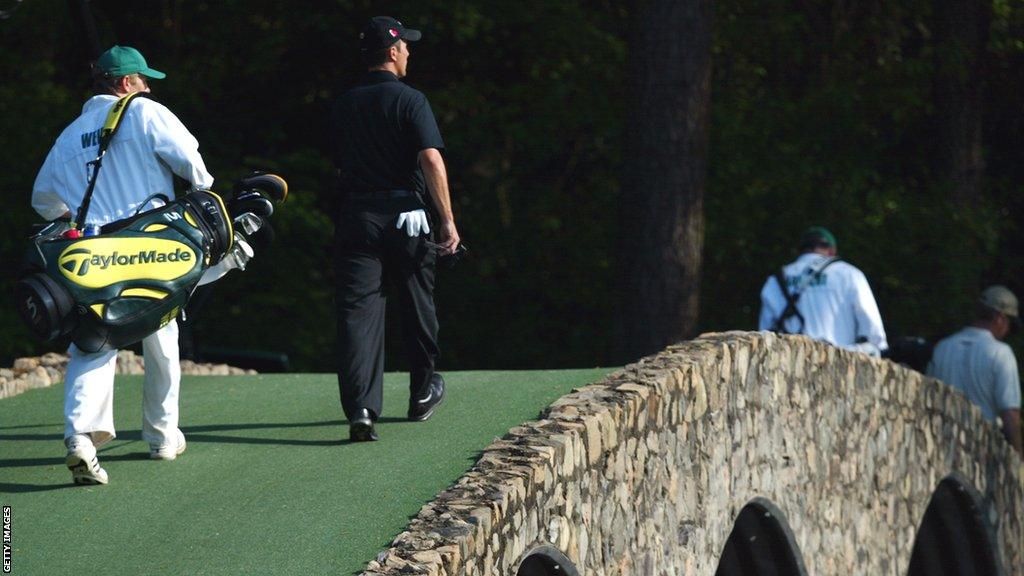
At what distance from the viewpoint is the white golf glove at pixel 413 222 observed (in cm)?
709

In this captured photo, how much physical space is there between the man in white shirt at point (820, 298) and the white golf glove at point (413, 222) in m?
3.62

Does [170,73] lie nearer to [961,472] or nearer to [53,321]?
[961,472]

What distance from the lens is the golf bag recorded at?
5.92 metres

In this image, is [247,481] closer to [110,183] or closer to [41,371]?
[110,183]

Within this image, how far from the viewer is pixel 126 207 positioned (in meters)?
6.44

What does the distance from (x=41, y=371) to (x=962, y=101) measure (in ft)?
41.1

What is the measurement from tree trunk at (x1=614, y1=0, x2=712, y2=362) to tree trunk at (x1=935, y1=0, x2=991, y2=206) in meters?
5.24

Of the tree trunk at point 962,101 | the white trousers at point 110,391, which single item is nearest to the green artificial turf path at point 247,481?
the white trousers at point 110,391

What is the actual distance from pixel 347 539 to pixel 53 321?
134 centimetres

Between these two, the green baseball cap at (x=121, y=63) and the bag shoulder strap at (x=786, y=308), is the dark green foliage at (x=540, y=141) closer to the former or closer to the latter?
A: the bag shoulder strap at (x=786, y=308)

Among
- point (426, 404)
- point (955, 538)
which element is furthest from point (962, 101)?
point (426, 404)

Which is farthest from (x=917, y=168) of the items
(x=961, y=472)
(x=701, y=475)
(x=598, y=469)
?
(x=598, y=469)

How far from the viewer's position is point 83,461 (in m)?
6.29

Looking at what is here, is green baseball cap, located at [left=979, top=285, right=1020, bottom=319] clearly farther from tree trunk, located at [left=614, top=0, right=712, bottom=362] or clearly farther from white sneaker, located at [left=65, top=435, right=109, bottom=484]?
white sneaker, located at [left=65, top=435, right=109, bottom=484]
